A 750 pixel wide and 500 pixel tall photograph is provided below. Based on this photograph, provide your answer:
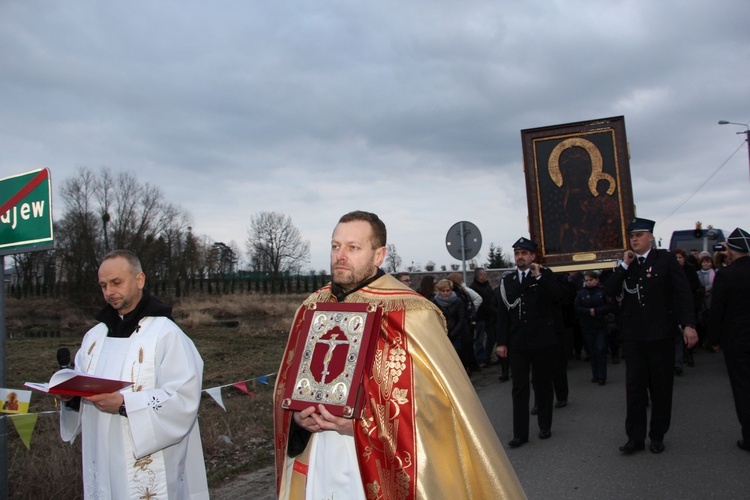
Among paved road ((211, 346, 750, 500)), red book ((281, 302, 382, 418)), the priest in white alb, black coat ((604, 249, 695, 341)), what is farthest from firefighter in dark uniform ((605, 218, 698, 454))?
the priest in white alb

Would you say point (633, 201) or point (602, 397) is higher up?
point (633, 201)

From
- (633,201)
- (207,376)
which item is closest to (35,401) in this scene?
(207,376)

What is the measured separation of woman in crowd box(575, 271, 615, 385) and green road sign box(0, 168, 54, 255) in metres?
8.00

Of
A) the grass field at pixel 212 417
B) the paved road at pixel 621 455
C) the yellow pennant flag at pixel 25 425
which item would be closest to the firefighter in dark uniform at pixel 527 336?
the paved road at pixel 621 455

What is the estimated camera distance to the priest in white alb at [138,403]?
335 centimetres

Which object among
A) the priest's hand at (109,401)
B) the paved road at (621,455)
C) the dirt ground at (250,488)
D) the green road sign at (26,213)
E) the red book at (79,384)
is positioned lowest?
the paved road at (621,455)

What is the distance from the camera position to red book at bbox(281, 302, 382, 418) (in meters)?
2.73

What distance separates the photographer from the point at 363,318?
2873 millimetres

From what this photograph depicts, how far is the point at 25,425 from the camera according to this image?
4.67 metres

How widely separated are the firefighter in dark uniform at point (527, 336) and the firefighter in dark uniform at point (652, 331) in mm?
845

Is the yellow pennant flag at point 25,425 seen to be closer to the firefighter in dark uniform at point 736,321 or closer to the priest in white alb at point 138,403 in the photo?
the priest in white alb at point 138,403

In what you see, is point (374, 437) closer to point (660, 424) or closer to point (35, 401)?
point (660, 424)

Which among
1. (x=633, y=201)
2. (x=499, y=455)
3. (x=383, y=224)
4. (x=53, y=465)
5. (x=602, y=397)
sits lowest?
(x=602, y=397)

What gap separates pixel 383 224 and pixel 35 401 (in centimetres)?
953
